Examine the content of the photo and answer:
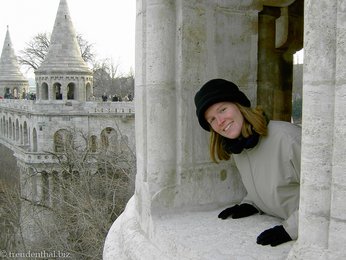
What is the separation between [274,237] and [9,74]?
39.7m

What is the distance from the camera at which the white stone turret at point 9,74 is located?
3844 centimetres

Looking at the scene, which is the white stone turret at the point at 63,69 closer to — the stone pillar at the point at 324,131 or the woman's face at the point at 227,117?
the woman's face at the point at 227,117

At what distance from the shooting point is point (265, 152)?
196 cm

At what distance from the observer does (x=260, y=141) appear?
1.98m

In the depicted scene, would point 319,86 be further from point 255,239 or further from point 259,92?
point 259,92

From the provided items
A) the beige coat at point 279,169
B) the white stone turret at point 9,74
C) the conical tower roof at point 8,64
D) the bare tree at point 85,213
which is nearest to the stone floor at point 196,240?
the beige coat at point 279,169

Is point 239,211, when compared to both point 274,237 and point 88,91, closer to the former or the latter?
point 274,237

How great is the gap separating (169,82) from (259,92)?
78 centimetres

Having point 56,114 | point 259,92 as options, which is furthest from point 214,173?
point 56,114

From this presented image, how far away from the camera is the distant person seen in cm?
189

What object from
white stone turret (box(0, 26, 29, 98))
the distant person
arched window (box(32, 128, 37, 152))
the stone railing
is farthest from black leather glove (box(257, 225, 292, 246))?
A: white stone turret (box(0, 26, 29, 98))

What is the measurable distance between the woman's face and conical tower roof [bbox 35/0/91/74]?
21945mm

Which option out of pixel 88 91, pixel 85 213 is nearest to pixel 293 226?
pixel 85 213

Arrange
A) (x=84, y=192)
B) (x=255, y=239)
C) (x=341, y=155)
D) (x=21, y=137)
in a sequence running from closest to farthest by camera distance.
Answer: (x=341, y=155)
(x=255, y=239)
(x=84, y=192)
(x=21, y=137)
